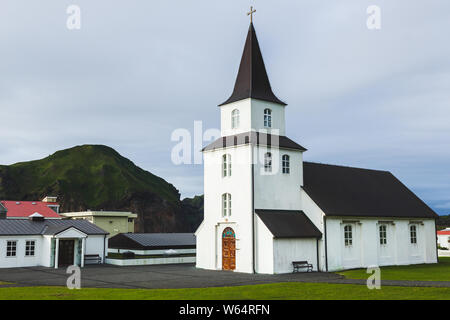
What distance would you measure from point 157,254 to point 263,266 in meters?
19.5

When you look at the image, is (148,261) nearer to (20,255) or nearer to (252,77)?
(20,255)

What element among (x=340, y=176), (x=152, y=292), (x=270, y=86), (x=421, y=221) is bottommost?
(x=152, y=292)

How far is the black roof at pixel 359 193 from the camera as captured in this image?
33.1 meters

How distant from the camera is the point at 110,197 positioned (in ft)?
446

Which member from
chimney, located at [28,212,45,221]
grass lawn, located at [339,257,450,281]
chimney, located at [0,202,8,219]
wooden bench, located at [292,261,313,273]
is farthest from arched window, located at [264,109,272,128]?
chimney, located at [0,202,8,219]

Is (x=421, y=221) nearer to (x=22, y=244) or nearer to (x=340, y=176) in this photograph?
(x=340, y=176)

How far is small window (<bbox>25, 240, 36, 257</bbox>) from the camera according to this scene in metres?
35.7

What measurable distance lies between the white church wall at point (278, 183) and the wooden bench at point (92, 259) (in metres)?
16.2

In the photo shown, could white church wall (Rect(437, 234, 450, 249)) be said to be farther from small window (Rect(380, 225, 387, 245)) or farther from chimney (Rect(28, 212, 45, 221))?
chimney (Rect(28, 212, 45, 221))

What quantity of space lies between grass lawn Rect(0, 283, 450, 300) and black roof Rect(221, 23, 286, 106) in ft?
53.6


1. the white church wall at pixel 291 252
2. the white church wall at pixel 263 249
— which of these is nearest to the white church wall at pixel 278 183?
the white church wall at pixel 263 249

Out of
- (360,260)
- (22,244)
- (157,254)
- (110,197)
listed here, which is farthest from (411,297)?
(110,197)

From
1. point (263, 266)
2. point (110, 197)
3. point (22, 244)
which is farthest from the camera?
point (110, 197)
